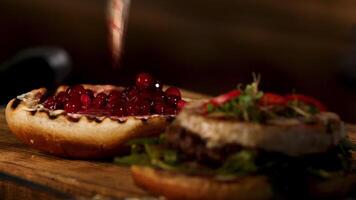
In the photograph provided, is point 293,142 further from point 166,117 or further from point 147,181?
point 166,117

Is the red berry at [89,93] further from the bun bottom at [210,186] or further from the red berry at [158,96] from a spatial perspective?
the bun bottom at [210,186]

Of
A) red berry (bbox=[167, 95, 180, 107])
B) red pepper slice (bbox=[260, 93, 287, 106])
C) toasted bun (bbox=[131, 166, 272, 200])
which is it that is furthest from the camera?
red berry (bbox=[167, 95, 180, 107])

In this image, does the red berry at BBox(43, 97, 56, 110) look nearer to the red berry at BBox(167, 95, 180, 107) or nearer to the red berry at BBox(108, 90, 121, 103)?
the red berry at BBox(108, 90, 121, 103)

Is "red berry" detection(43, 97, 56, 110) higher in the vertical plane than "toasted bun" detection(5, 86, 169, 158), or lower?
higher

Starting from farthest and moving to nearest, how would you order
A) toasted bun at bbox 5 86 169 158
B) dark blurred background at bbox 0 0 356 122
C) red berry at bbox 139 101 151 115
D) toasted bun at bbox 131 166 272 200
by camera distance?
1. dark blurred background at bbox 0 0 356 122
2. red berry at bbox 139 101 151 115
3. toasted bun at bbox 5 86 169 158
4. toasted bun at bbox 131 166 272 200

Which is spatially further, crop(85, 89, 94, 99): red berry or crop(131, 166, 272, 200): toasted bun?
crop(85, 89, 94, 99): red berry

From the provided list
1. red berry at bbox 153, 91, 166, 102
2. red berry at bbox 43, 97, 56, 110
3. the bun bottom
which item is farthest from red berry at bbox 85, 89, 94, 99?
the bun bottom

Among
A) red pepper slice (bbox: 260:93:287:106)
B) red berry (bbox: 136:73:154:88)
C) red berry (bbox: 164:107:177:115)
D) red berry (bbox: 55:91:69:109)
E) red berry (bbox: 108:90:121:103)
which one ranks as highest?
red pepper slice (bbox: 260:93:287:106)

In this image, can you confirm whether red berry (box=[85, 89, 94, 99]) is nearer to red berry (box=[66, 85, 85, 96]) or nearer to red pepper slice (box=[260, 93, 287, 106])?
red berry (box=[66, 85, 85, 96])
